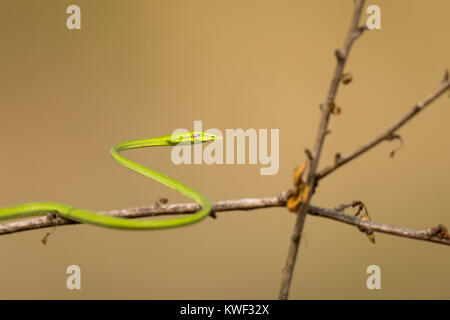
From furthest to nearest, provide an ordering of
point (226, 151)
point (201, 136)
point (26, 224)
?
point (226, 151) → point (201, 136) → point (26, 224)

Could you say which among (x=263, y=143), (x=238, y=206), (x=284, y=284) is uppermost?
(x=263, y=143)

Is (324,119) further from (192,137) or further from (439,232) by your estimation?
(192,137)

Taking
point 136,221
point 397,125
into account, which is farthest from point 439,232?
point 136,221

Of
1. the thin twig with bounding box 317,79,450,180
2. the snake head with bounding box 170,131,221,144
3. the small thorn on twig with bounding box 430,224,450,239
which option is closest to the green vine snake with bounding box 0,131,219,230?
the snake head with bounding box 170,131,221,144

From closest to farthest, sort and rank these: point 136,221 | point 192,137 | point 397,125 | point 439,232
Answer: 1. point 397,125
2. point 439,232
3. point 136,221
4. point 192,137

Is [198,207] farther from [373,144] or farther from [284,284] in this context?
[373,144]

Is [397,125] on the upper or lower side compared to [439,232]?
upper

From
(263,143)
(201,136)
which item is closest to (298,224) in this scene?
(201,136)

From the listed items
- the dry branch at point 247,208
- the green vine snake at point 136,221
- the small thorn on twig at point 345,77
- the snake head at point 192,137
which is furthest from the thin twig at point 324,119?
the snake head at point 192,137
